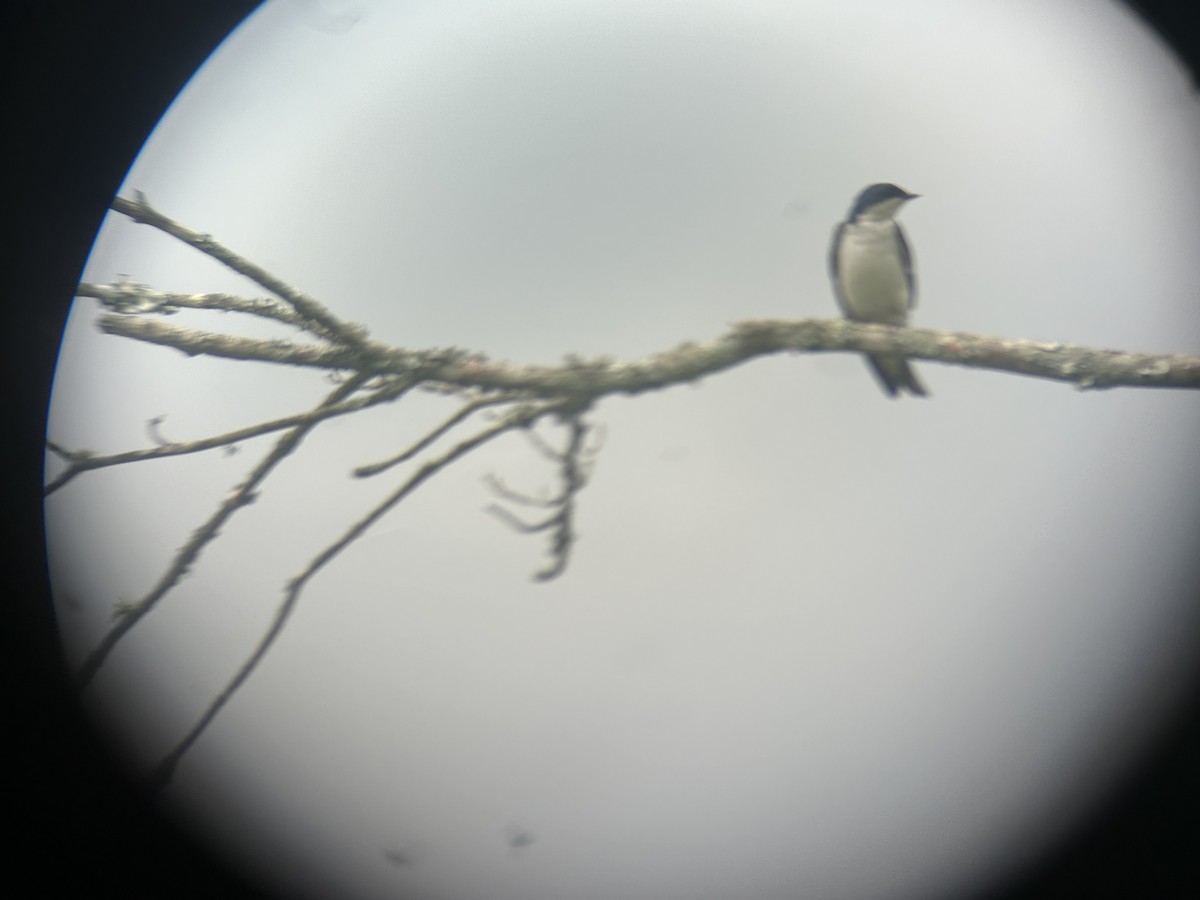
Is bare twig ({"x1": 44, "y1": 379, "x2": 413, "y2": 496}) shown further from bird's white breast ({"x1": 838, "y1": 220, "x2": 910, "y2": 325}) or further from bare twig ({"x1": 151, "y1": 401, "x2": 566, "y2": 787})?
bird's white breast ({"x1": 838, "y1": 220, "x2": 910, "y2": 325})

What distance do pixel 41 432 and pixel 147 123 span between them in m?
0.55

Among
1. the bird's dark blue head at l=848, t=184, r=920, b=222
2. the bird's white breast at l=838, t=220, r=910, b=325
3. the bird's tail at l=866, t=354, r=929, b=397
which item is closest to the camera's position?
the bird's tail at l=866, t=354, r=929, b=397

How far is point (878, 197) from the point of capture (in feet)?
5.71

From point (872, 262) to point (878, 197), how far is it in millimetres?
165

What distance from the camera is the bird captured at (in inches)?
70.4

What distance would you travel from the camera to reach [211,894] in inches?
48.1

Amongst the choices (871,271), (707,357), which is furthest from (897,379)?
(707,357)

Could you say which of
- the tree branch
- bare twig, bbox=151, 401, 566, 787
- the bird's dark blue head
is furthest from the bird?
bare twig, bbox=151, 401, 566, 787

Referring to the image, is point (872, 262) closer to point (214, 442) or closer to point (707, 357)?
point (707, 357)

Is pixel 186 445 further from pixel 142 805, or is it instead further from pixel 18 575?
pixel 142 805

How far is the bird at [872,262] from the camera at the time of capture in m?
1.79

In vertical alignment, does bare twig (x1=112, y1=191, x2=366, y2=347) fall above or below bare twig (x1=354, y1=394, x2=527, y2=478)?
above

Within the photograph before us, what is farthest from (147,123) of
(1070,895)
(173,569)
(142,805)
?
(1070,895)

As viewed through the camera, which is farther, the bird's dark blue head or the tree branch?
the bird's dark blue head
